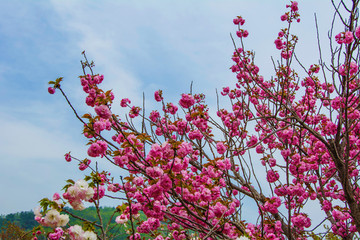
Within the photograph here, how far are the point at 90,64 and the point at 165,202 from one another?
2.87m

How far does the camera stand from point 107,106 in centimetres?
351

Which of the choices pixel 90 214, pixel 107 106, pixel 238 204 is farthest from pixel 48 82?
pixel 90 214

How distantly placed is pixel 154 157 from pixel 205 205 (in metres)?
1.21

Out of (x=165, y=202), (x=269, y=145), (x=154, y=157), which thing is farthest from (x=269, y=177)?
(x=154, y=157)

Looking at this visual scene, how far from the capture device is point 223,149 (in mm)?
4359

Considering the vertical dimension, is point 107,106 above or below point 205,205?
above

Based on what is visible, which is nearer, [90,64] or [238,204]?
[238,204]

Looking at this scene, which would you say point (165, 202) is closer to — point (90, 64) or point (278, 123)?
point (90, 64)

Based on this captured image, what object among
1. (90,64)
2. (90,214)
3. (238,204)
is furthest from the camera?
(90,214)

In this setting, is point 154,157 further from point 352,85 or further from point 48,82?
point 352,85

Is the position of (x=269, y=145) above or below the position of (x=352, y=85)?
below

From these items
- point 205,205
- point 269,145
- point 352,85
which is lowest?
point 205,205

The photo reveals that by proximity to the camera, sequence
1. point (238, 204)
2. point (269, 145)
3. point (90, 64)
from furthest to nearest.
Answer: point (269, 145), point (90, 64), point (238, 204)

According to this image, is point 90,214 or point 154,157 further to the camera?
point 90,214
